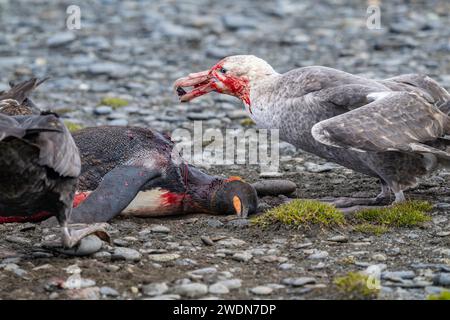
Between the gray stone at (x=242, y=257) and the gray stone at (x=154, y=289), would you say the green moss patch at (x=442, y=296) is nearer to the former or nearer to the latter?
the gray stone at (x=242, y=257)

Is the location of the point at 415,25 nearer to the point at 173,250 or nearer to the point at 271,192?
the point at 271,192

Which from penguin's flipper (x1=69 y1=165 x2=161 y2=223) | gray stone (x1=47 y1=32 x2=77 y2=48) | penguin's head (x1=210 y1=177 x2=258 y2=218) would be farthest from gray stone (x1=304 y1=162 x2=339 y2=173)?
gray stone (x1=47 y1=32 x2=77 y2=48)

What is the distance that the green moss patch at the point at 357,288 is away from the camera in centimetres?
624

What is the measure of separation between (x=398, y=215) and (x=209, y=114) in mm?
5287

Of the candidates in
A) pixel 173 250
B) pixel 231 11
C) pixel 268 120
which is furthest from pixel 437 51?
pixel 173 250

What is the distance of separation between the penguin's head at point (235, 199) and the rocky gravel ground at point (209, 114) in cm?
16

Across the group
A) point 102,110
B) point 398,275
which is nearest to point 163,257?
point 398,275

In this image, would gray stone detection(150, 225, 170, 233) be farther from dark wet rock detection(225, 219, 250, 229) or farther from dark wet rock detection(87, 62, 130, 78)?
dark wet rock detection(87, 62, 130, 78)

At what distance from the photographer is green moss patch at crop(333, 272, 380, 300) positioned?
20.5 feet

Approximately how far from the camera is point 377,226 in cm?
811

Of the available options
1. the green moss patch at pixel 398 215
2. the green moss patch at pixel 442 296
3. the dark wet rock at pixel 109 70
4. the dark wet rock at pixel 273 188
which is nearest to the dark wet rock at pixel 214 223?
the dark wet rock at pixel 273 188

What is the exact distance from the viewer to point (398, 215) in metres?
8.32

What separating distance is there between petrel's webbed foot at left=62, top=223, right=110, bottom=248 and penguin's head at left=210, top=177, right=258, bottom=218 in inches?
49.4

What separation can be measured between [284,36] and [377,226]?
1110cm
